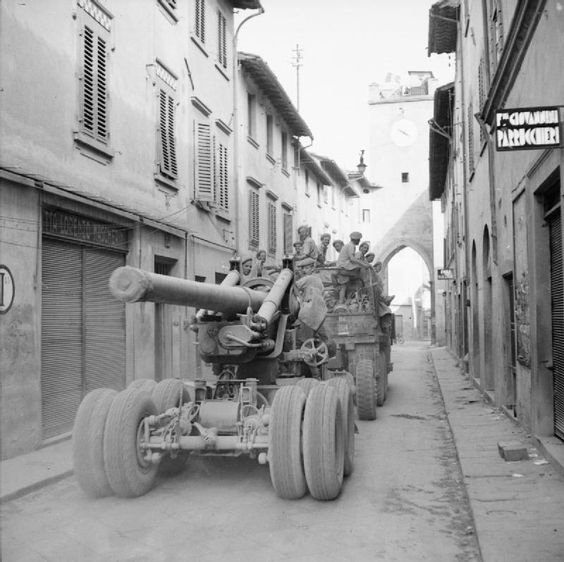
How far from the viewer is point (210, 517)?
5.45 metres

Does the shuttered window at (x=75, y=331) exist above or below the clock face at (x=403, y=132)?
below

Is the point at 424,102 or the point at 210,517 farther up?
the point at 424,102

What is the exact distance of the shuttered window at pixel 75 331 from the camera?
8.85 metres

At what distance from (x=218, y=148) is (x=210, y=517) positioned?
11.7 metres

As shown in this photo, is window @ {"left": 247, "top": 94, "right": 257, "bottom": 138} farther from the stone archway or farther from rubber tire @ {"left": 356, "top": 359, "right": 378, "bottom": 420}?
the stone archway

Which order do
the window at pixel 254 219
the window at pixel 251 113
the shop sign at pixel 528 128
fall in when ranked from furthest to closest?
the window at pixel 251 113 < the window at pixel 254 219 < the shop sign at pixel 528 128

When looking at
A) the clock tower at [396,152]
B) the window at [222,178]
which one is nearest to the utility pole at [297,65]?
the clock tower at [396,152]

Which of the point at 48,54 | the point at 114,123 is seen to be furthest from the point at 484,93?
the point at 48,54

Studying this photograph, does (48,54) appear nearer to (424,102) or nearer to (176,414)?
(176,414)

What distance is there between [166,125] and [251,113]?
24.1 feet

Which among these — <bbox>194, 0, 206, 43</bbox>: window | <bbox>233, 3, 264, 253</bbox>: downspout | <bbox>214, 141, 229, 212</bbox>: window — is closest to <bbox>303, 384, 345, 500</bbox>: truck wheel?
<bbox>214, 141, 229, 212</bbox>: window

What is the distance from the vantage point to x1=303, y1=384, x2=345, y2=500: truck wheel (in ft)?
18.1

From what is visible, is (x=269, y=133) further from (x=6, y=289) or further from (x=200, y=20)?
(x=6, y=289)

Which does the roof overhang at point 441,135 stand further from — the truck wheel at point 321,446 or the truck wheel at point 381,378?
the truck wheel at point 321,446
